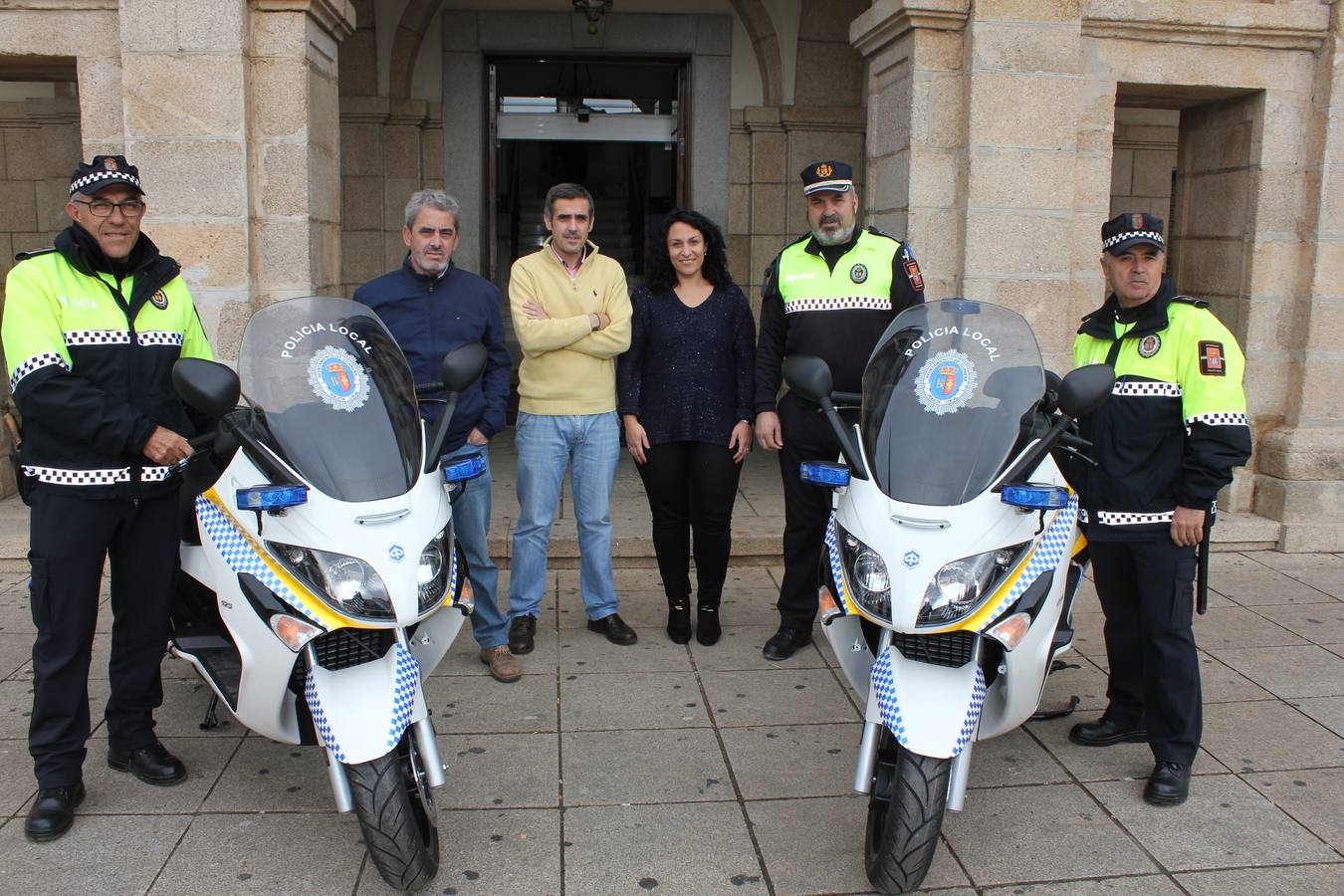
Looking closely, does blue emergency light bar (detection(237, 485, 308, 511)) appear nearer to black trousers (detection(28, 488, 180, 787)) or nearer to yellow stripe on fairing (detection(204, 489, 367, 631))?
yellow stripe on fairing (detection(204, 489, 367, 631))

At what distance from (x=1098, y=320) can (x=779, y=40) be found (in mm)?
5896

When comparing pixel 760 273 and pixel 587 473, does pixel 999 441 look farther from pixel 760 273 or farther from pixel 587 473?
pixel 760 273

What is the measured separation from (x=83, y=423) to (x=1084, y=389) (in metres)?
2.66

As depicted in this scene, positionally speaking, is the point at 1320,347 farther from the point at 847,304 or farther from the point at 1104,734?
the point at 1104,734

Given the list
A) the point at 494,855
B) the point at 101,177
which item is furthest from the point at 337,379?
the point at 494,855

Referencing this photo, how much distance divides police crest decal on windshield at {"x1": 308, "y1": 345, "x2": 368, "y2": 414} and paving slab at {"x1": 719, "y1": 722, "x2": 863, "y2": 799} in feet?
5.40

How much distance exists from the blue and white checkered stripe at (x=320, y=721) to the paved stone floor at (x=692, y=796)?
1.52 feet

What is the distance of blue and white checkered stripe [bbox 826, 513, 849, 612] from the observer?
3094 millimetres

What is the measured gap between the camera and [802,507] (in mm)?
4742

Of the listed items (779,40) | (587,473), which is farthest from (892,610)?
(779,40)

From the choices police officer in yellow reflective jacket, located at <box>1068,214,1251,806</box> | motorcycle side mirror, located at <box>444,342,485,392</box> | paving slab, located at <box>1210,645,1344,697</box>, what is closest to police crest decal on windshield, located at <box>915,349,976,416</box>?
police officer in yellow reflective jacket, located at <box>1068,214,1251,806</box>

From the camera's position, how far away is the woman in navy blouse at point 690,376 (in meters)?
4.74

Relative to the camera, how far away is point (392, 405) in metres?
3.12

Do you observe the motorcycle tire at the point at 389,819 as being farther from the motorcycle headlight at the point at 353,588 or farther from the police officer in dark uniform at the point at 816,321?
the police officer in dark uniform at the point at 816,321
